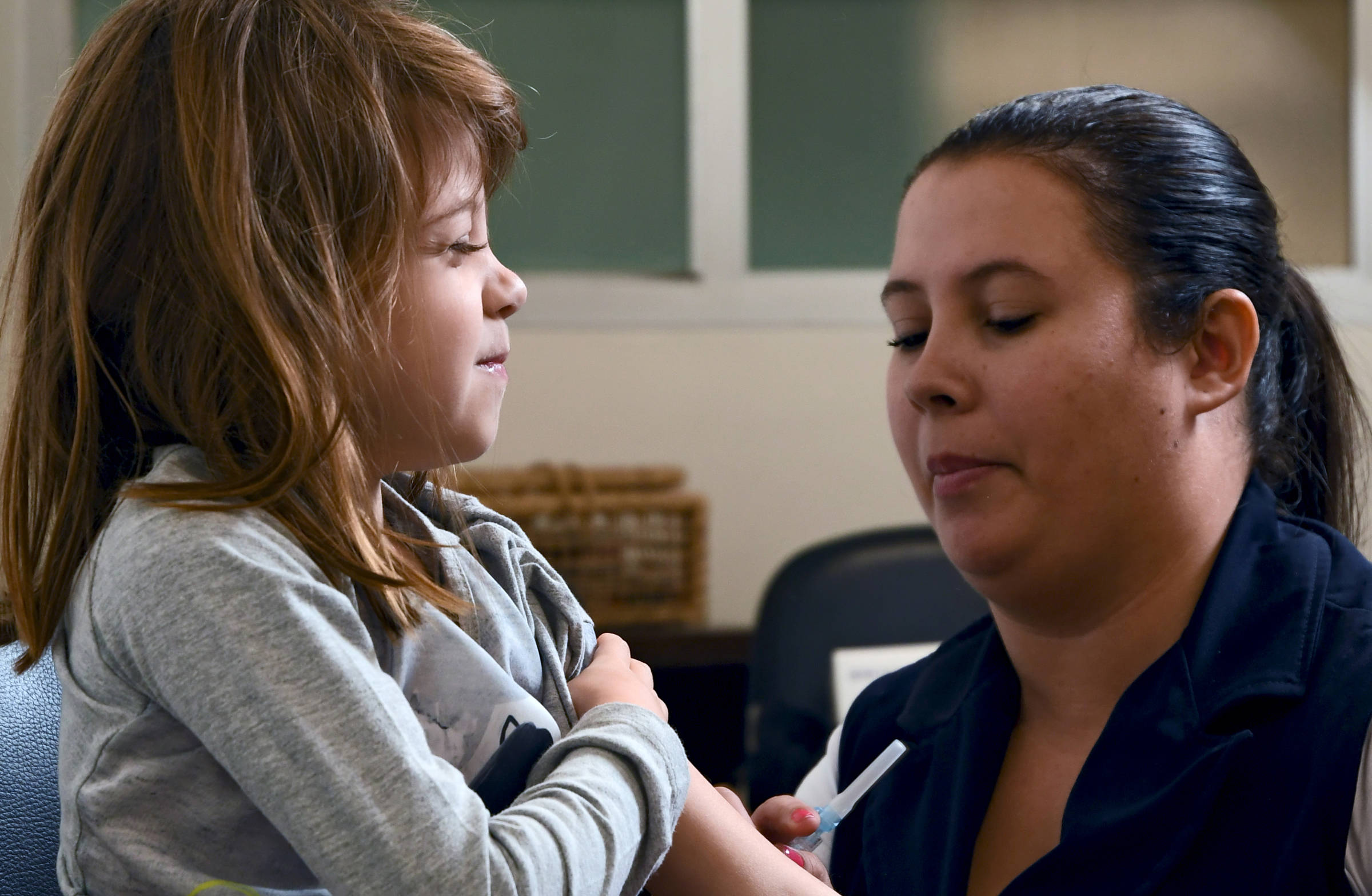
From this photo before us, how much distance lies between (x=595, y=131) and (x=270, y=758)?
2.23 m

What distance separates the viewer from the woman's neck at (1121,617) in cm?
100

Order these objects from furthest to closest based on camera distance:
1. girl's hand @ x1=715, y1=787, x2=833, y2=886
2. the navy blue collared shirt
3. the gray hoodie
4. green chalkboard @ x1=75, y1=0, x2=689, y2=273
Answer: green chalkboard @ x1=75, y1=0, x2=689, y2=273
girl's hand @ x1=715, y1=787, x2=833, y2=886
the navy blue collared shirt
the gray hoodie

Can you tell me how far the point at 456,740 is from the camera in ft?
2.38

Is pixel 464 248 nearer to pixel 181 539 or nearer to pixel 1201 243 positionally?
pixel 181 539

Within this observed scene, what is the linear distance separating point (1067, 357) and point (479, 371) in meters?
0.45

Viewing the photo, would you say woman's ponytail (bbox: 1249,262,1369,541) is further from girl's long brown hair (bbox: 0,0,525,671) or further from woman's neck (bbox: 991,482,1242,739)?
girl's long brown hair (bbox: 0,0,525,671)

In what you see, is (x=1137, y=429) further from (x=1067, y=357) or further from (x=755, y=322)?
(x=755, y=322)

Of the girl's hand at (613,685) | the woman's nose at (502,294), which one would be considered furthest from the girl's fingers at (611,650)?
the woman's nose at (502,294)

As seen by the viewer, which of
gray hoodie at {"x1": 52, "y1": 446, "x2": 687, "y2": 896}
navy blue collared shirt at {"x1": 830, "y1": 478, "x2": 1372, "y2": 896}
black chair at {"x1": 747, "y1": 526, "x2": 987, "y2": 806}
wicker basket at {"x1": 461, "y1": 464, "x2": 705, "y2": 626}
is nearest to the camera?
gray hoodie at {"x1": 52, "y1": 446, "x2": 687, "y2": 896}

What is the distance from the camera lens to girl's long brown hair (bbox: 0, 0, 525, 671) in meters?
0.67

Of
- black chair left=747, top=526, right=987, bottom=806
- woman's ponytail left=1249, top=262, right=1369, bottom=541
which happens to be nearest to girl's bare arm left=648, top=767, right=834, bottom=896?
woman's ponytail left=1249, top=262, right=1369, bottom=541

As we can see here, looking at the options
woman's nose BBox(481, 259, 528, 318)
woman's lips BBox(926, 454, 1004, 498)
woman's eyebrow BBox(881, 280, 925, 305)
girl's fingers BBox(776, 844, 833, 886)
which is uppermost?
woman's nose BBox(481, 259, 528, 318)

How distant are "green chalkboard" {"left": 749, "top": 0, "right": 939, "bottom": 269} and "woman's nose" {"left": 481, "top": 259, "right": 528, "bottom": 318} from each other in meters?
2.00

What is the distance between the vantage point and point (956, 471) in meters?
1.01
